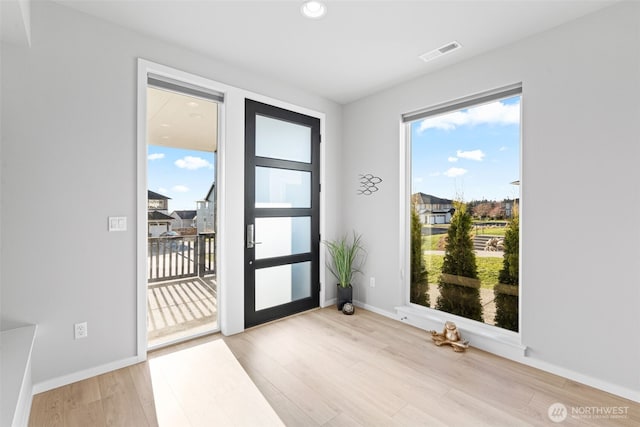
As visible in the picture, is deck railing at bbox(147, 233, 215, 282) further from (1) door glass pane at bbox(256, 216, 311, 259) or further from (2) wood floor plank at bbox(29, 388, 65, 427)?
(2) wood floor plank at bbox(29, 388, 65, 427)

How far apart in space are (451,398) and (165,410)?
6.03ft

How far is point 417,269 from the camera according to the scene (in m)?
3.36

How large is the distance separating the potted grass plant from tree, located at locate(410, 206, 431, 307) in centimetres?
67

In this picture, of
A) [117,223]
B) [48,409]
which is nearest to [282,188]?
[117,223]

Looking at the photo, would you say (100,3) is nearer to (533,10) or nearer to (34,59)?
(34,59)

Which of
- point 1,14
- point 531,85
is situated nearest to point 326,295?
point 531,85

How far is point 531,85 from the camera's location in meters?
2.38

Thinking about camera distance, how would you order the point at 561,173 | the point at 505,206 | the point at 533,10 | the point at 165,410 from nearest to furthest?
the point at 165,410 → the point at 533,10 → the point at 561,173 → the point at 505,206

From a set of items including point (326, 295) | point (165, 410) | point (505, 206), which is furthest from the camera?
point (326, 295)

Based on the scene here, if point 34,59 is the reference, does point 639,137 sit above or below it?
below

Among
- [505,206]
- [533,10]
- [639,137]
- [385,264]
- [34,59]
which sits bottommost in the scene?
[385,264]

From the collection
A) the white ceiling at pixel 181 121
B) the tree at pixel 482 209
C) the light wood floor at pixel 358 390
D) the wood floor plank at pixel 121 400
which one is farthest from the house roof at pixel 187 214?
the tree at pixel 482 209

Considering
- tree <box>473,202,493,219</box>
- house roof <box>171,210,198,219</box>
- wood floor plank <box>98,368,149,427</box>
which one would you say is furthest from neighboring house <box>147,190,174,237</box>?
tree <box>473,202,493,219</box>

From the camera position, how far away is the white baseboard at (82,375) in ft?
6.55
